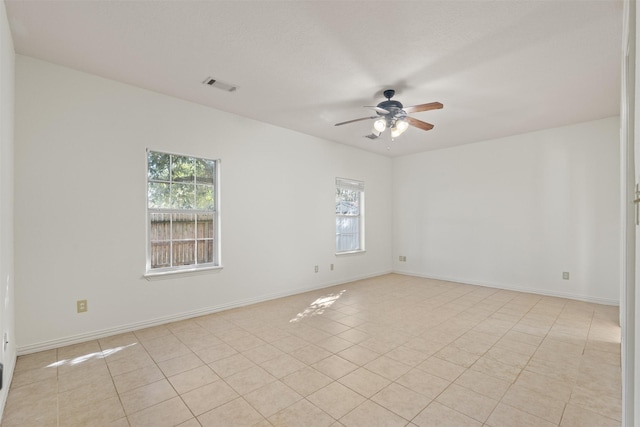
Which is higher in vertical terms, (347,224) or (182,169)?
(182,169)

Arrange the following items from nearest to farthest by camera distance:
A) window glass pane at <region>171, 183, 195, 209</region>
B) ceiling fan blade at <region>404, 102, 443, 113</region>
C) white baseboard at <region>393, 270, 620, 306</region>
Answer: ceiling fan blade at <region>404, 102, 443, 113</region>
window glass pane at <region>171, 183, 195, 209</region>
white baseboard at <region>393, 270, 620, 306</region>

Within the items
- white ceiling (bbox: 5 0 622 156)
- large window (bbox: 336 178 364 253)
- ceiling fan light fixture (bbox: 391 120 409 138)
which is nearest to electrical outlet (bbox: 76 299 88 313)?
white ceiling (bbox: 5 0 622 156)

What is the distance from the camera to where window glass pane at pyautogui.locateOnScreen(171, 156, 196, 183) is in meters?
3.78

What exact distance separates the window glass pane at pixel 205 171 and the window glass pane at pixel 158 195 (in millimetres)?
436

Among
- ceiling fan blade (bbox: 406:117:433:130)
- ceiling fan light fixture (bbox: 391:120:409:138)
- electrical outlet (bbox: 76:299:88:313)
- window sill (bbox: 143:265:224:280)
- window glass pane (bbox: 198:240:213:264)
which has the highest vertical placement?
ceiling fan blade (bbox: 406:117:433:130)

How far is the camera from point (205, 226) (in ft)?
13.3

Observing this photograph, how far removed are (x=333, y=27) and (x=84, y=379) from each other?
11.1 feet

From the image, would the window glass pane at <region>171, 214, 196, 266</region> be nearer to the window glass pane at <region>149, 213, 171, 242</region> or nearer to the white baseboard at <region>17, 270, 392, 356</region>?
the window glass pane at <region>149, 213, 171, 242</region>

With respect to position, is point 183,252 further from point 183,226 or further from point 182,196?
point 182,196

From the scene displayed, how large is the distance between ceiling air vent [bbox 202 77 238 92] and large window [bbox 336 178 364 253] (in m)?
2.84

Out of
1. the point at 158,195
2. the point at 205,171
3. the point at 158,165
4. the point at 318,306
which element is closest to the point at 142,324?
the point at 158,195

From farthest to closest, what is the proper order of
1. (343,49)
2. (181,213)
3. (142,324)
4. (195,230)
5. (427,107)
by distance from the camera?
(195,230) → (181,213) → (142,324) → (427,107) → (343,49)

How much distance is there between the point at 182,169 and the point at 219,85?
118 centimetres

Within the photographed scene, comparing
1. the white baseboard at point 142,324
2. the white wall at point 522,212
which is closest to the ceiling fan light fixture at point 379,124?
the white baseboard at point 142,324
